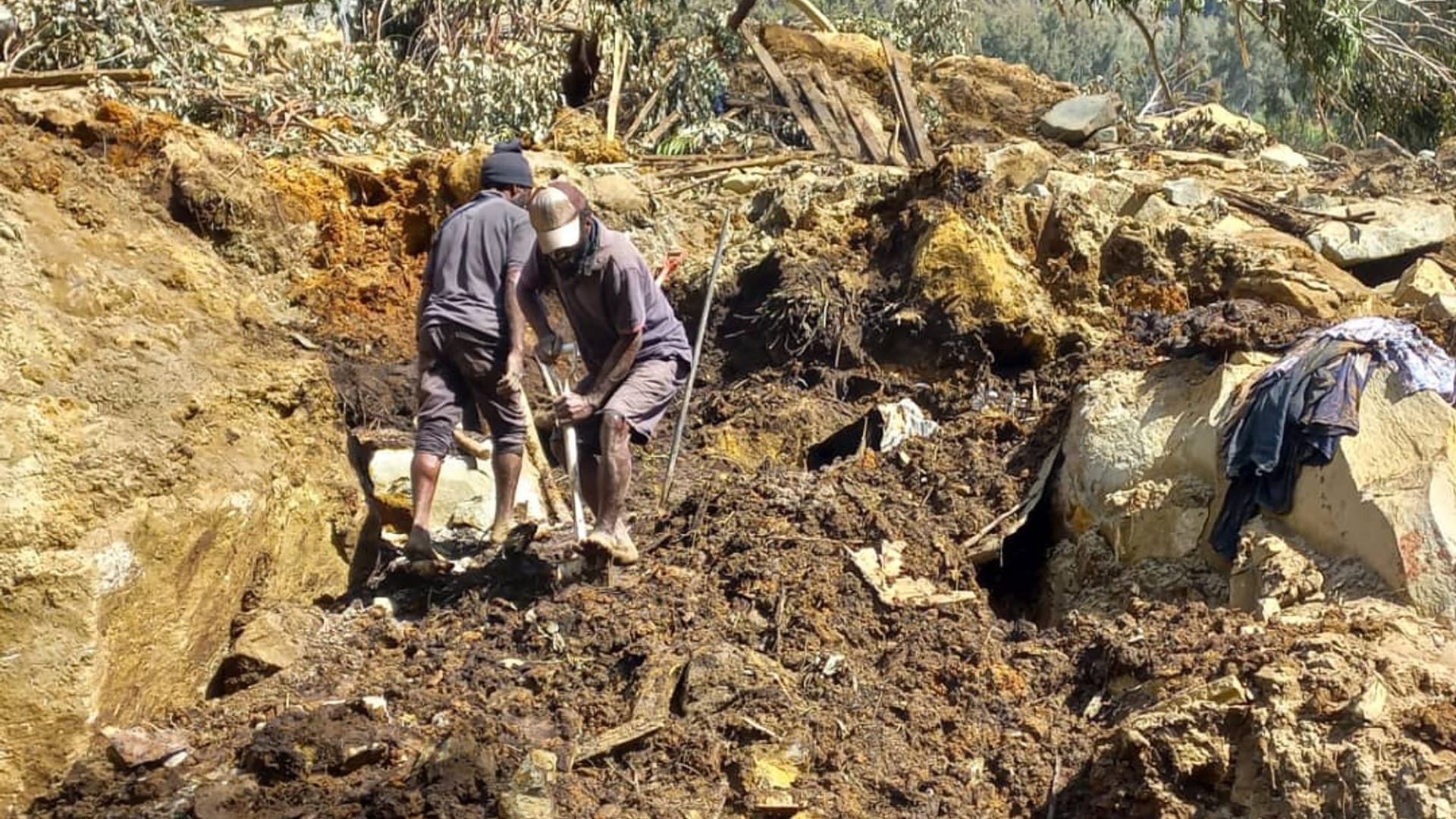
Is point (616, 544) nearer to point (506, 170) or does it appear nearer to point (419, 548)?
point (419, 548)

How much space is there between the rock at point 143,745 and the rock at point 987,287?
4854mm

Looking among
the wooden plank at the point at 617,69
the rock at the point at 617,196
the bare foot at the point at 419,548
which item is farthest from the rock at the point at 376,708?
the wooden plank at the point at 617,69

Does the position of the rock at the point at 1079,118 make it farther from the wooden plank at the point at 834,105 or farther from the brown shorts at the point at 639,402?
the brown shorts at the point at 639,402

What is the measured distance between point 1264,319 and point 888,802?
3.34 meters

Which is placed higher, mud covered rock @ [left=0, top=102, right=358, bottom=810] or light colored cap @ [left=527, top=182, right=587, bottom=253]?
light colored cap @ [left=527, top=182, right=587, bottom=253]

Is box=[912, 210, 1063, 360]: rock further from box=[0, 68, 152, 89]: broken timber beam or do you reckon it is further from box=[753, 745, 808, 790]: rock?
box=[0, 68, 152, 89]: broken timber beam

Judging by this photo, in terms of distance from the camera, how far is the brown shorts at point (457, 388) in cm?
584

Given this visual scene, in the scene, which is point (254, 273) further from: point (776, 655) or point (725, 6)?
point (725, 6)

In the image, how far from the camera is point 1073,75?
37.0 m

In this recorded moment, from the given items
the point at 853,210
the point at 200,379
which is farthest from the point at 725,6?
the point at 200,379

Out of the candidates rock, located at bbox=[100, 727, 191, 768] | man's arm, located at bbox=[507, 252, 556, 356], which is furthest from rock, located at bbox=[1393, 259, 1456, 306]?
rock, located at bbox=[100, 727, 191, 768]

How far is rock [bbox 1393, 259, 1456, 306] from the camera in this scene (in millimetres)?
7645

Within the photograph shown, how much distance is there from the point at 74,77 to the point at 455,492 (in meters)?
4.59

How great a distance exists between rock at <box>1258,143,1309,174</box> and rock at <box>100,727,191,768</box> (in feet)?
29.9
